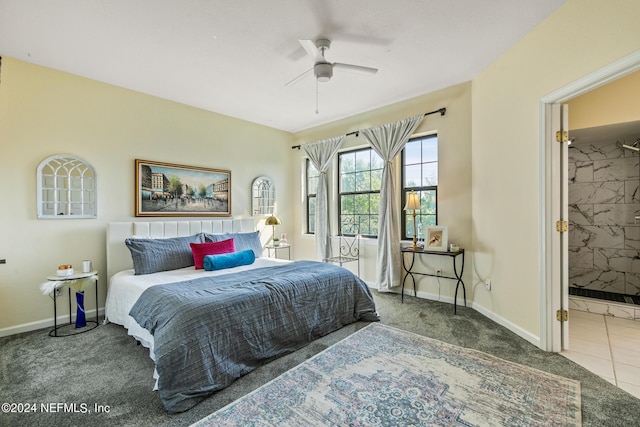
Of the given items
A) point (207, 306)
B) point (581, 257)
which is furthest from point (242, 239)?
point (581, 257)

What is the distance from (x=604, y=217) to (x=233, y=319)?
486cm

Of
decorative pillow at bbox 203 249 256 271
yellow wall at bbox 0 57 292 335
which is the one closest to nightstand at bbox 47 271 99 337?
yellow wall at bbox 0 57 292 335

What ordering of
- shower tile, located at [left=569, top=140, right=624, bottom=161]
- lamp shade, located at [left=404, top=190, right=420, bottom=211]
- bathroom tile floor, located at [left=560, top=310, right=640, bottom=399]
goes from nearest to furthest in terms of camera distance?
bathroom tile floor, located at [left=560, top=310, right=640, bottom=399] < lamp shade, located at [left=404, top=190, right=420, bottom=211] < shower tile, located at [left=569, top=140, right=624, bottom=161]

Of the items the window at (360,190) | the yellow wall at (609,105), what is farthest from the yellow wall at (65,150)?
the yellow wall at (609,105)

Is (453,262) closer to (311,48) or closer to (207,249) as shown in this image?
(311,48)

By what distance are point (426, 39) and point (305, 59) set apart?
45.6 inches

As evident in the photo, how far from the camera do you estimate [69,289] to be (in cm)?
324

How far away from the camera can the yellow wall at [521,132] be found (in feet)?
6.61

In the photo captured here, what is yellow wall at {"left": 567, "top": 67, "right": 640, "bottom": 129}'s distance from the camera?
3033 millimetres

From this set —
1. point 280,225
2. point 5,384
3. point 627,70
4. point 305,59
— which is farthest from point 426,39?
point 5,384

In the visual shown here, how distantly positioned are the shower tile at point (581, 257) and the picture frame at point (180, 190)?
5.04 meters

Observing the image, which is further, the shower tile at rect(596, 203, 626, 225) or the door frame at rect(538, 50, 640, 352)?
the shower tile at rect(596, 203, 626, 225)

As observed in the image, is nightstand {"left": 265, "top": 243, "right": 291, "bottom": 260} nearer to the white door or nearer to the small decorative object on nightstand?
the small decorative object on nightstand

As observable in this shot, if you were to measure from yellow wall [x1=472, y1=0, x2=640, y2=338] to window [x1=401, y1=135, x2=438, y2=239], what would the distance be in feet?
1.81
